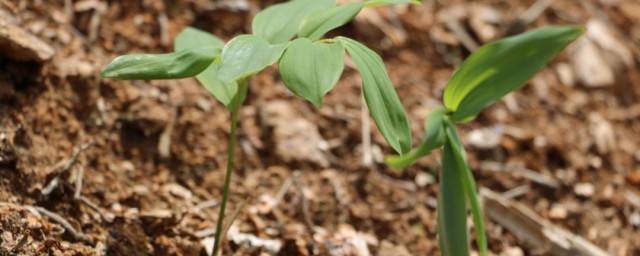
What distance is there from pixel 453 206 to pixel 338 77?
444 millimetres

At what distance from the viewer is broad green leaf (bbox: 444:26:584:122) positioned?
1347 mm

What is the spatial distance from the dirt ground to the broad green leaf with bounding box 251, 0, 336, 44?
1.54 ft

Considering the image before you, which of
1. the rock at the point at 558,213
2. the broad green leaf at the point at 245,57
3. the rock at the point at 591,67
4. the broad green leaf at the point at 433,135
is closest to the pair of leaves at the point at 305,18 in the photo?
the broad green leaf at the point at 245,57

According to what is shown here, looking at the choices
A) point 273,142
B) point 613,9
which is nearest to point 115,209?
point 273,142

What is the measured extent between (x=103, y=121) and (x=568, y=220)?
124 cm

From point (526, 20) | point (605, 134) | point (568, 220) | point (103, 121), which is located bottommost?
point (568, 220)

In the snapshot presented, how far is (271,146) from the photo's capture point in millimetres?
1984

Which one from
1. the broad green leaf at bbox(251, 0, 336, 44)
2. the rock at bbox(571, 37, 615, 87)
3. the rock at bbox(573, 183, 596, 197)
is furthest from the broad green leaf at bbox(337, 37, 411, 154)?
the rock at bbox(571, 37, 615, 87)

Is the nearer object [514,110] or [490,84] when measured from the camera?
[490,84]

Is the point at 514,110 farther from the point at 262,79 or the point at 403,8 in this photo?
the point at 262,79

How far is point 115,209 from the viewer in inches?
63.1

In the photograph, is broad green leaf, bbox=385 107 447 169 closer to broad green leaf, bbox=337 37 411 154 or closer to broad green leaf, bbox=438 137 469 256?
broad green leaf, bbox=438 137 469 256

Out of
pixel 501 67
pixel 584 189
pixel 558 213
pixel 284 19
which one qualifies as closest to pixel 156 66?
pixel 284 19

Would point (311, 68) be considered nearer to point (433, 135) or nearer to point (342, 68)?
point (342, 68)
